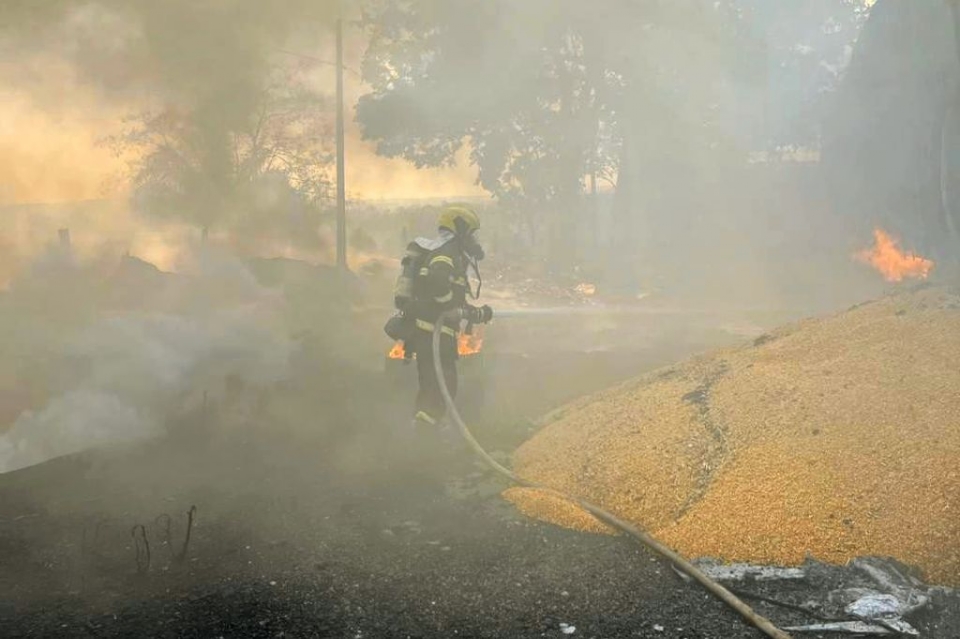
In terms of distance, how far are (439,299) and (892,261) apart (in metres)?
12.6

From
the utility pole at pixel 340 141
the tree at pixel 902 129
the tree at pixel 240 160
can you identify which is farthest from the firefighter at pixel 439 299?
the tree at pixel 240 160

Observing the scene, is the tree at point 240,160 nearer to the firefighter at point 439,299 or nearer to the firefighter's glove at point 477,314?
the firefighter at point 439,299

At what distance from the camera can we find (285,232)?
2045 centimetres

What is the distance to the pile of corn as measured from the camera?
385 centimetres

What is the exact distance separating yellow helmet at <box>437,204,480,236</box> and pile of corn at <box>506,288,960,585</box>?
183 cm

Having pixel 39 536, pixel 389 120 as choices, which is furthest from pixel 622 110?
pixel 39 536

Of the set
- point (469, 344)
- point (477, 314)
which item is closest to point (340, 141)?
point (469, 344)

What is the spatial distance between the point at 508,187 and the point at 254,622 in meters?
20.2

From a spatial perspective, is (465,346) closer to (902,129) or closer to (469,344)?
(469,344)

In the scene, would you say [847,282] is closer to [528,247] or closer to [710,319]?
[710,319]

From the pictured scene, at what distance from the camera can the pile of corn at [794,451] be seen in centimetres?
385

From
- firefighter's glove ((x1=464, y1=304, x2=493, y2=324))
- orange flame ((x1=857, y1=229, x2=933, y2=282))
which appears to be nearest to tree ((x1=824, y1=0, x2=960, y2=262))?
orange flame ((x1=857, y1=229, x2=933, y2=282))

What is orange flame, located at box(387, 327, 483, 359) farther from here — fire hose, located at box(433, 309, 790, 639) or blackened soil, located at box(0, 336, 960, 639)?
blackened soil, located at box(0, 336, 960, 639)

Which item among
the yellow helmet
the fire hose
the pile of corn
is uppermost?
the yellow helmet
